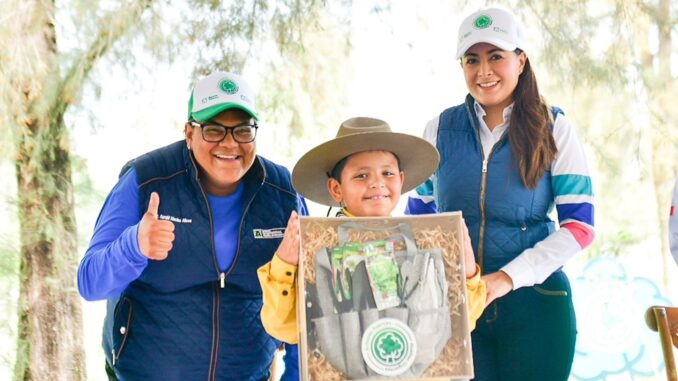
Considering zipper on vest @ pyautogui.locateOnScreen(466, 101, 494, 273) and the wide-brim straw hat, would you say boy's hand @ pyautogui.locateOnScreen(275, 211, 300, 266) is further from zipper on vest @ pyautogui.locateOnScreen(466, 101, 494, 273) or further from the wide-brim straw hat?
zipper on vest @ pyautogui.locateOnScreen(466, 101, 494, 273)

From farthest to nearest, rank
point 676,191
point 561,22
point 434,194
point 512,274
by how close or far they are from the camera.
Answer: point 561,22 < point 434,194 < point 676,191 < point 512,274

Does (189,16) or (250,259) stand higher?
(189,16)

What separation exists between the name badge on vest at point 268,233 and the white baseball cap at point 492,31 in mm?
730

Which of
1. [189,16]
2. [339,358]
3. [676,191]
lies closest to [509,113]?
[676,191]

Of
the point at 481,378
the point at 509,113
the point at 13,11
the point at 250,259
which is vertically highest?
the point at 13,11

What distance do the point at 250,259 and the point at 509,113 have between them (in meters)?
0.86

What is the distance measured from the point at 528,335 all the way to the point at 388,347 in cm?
59

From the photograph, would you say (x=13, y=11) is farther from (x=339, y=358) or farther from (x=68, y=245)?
(x=339, y=358)

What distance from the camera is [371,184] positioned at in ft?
7.02

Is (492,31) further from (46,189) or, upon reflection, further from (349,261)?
(46,189)

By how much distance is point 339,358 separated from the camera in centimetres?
182

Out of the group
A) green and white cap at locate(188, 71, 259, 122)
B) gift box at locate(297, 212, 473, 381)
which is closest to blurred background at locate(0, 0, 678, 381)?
green and white cap at locate(188, 71, 259, 122)

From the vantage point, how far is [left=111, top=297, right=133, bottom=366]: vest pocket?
2.31 metres

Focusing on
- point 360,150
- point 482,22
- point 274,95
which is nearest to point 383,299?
point 360,150
